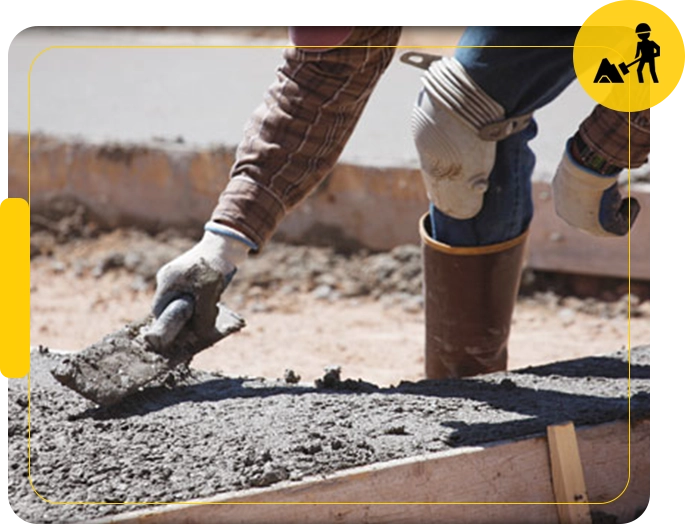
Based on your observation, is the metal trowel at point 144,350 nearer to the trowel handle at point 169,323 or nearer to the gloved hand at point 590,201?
the trowel handle at point 169,323

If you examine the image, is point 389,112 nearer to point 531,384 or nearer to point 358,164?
point 358,164

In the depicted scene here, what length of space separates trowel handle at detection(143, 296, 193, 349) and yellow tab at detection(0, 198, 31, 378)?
0.31 m

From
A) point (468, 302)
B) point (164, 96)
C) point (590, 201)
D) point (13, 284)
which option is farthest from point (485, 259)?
point (164, 96)

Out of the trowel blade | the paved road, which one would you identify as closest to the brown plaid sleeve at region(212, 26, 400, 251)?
the trowel blade

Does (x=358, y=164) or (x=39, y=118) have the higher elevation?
(x=39, y=118)

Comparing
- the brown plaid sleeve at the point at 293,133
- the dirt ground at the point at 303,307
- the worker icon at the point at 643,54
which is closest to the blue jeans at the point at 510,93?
the worker icon at the point at 643,54

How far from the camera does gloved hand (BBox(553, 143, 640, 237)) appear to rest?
256 centimetres

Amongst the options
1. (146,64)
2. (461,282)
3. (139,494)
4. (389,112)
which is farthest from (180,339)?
(146,64)

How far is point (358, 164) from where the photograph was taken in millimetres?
4152

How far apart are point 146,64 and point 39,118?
0.61 meters

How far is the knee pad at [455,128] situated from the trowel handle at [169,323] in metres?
0.60

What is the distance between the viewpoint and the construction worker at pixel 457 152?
2375 millimetres

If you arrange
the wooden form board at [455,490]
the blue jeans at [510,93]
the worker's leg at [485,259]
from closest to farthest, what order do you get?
1. the wooden form board at [455,490]
2. the blue jeans at [510,93]
3. the worker's leg at [485,259]

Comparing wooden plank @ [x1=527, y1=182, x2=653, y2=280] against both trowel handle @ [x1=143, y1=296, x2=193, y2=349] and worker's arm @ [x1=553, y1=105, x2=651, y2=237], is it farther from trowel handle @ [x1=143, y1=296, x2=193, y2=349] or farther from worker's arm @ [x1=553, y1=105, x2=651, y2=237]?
trowel handle @ [x1=143, y1=296, x2=193, y2=349]
